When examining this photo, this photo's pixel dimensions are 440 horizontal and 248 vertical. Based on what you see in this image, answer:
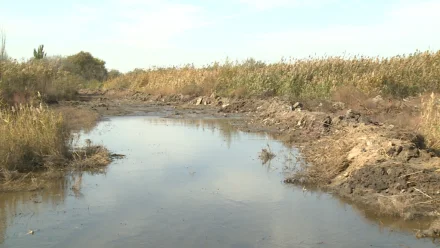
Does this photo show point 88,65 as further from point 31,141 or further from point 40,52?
point 31,141

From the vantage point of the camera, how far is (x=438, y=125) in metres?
8.13

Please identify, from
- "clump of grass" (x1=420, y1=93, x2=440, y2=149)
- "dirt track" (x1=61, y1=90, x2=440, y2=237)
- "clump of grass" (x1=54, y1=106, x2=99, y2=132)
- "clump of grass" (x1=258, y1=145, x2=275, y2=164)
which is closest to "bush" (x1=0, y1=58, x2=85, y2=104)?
"clump of grass" (x1=54, y1=106, x2=99, y2=132)

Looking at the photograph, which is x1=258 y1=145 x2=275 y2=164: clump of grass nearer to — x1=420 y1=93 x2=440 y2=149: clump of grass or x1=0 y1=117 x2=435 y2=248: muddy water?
x1=0 y1=117 x2=435 y2=248: muddy water

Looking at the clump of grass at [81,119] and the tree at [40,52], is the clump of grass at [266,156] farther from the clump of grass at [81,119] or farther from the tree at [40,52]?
the tree at [40,52]

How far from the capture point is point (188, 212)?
562cm

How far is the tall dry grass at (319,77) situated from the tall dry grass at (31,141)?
40.1 ft

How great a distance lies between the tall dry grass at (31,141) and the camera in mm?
7293

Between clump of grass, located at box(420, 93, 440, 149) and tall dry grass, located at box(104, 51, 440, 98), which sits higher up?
tall dry grass, located at box(104, 51, 440, 98)

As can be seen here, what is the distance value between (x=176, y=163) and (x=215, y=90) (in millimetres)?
15620

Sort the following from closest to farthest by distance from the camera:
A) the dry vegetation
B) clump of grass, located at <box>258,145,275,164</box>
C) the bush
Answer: the dry vegetation < clump of grass, located at <box>258,145,275,164</box> < the bush

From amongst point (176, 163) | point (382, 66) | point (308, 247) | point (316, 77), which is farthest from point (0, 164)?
point (382, 66)

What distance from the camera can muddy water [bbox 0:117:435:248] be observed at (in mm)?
4754

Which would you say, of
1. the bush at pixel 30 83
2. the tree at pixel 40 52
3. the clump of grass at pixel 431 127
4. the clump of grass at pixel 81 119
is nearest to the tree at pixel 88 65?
the tree at pixel 40 52

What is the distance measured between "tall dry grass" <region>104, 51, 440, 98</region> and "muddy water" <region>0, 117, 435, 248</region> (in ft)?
34.0
